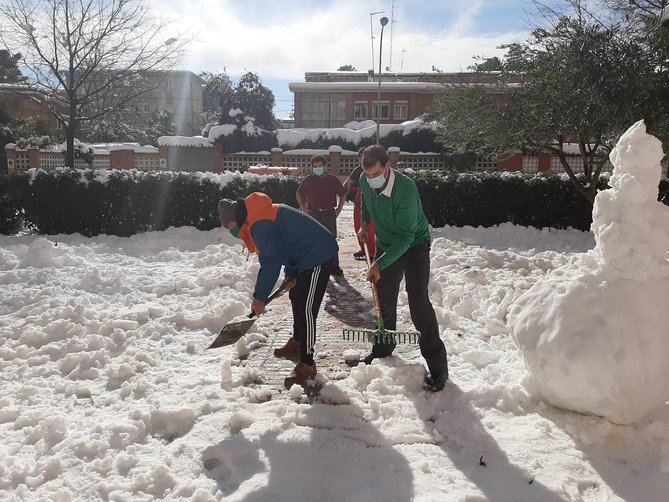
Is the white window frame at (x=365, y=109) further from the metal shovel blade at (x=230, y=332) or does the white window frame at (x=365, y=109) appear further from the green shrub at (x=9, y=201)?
the metal shovel blade at (x=230, y=332)

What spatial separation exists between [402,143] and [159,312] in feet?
76.0

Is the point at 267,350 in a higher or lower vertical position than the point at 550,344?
lower

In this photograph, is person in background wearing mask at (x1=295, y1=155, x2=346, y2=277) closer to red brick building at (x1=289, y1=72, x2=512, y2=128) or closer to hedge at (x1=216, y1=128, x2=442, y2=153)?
hedge at (x1=216, y1=128, x2=442, y2=153)

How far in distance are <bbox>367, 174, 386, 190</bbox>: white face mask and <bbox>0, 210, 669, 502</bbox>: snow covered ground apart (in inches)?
55.5

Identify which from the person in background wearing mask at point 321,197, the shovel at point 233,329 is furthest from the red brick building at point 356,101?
the shovel at point 233,329

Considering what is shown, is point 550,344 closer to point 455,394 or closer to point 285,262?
point 455,394

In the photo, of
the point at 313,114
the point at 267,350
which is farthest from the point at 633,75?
the point at 313,114

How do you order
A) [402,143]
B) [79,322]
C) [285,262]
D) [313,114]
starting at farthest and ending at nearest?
[313,114]
[402,143]
[79,322]
[285,262]

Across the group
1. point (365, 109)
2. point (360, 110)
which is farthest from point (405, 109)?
point (360, 110)

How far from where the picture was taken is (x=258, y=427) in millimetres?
3406

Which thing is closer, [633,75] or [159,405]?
[159,405]

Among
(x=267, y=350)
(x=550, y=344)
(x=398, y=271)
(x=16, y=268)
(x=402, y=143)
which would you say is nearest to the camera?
(x=550, y=344)

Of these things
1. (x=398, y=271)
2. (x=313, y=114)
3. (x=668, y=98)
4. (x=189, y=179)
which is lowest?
(x=398, y=271)

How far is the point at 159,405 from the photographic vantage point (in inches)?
146
